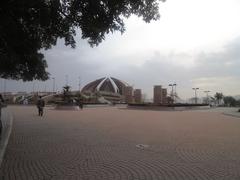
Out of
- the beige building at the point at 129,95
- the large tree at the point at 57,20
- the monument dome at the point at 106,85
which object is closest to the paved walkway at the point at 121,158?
the large tree at the point at 57,20

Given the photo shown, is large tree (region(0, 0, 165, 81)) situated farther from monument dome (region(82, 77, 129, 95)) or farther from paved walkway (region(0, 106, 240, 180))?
monument dome (region(82, 77, 129, 95))

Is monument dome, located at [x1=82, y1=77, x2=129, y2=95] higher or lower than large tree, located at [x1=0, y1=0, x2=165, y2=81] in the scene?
higher

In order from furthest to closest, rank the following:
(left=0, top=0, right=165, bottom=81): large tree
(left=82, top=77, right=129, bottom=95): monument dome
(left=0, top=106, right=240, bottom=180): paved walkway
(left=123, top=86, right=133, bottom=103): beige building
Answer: (left=82, top=77, right=129, bottom=95): monument dome
(left=123, top=86, right=133, bottom=103): beige building
(left=0, top=0, right=165, bottom=81): large tree
(left=0, top=106, right=240, bottom=180): paved walkway

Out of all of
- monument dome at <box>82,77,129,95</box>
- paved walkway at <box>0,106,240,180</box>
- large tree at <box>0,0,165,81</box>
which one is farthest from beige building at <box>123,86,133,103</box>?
paved walkway at <box>0,106,240,180</box>

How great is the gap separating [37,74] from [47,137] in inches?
233

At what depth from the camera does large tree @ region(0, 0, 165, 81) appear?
9.92 m

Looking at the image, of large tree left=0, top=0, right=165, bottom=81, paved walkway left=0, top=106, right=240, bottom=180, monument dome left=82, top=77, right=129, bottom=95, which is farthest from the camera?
monument dome left=82, top=77, right=129, bottom=95

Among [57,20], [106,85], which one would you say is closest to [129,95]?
[106,85]

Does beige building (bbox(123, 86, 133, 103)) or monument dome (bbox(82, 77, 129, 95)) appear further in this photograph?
monument dome (bbox(82, 77, 129, 95))

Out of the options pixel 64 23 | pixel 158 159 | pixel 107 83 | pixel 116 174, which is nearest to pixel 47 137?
pixel 64 23

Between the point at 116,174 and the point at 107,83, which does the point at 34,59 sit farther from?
the point at 107,83

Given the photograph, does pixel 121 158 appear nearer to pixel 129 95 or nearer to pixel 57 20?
pixel 57 20

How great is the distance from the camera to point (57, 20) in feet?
37.0

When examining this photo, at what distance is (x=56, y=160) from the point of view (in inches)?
307
